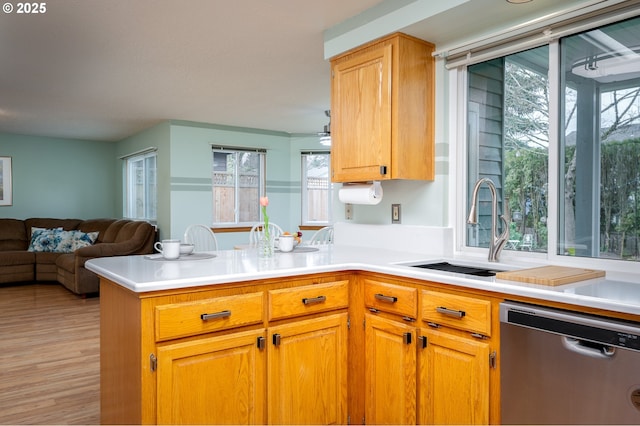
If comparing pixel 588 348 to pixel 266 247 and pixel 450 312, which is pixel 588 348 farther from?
pixel 266 247

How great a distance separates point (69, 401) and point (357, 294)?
1816 millimetres

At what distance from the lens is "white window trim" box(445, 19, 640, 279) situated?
208 centimetres

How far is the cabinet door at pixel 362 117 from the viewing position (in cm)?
255

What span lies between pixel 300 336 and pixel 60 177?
23.9 ft

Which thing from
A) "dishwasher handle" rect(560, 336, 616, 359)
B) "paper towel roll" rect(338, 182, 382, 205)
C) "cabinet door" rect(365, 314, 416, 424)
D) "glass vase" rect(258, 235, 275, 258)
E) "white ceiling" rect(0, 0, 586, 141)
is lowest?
"cabinet door" rect(365, 314, 416, 424)

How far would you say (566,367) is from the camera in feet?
4.70

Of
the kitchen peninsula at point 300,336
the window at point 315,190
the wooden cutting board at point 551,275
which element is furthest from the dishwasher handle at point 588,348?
the window at point 315,190

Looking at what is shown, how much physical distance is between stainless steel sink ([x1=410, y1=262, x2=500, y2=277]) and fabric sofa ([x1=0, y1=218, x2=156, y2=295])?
15.1 ft

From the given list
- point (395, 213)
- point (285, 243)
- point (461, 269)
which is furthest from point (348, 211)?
point (461, 269)

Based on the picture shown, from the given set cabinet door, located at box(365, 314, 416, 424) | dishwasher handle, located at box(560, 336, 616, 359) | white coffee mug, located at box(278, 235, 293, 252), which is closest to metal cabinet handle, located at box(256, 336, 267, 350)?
cabinet door, located at box(365, 314, 416, 424)

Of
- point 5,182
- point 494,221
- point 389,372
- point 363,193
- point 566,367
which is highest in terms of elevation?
point 5,182

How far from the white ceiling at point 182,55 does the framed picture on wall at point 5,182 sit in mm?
1666

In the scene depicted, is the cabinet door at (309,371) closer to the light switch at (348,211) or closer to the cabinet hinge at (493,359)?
the cabinet hinge at (493,359)

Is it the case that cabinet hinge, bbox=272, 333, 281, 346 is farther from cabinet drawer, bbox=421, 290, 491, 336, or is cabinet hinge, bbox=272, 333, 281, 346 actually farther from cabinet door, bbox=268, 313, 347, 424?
cabinet drawer, bbox=421, 290, 491, 336
